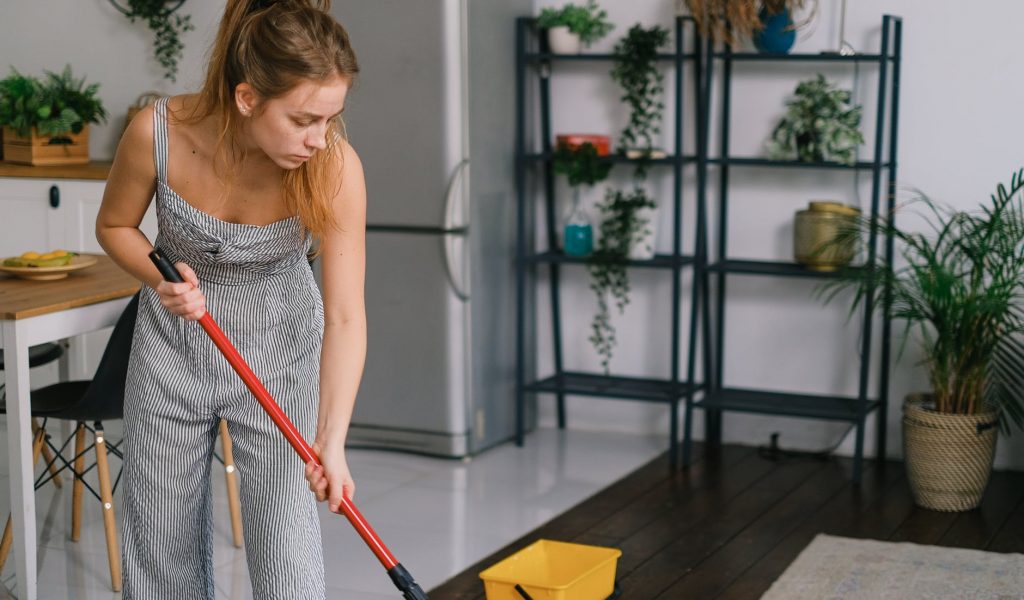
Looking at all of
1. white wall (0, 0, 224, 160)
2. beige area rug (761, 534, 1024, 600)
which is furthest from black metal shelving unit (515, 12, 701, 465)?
white wall (0, 0, 224, 160)

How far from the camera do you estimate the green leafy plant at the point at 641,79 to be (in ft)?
14.8

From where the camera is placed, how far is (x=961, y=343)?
3920 millimetres

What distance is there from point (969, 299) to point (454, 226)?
66.0 inches

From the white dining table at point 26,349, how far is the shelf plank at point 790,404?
218 cm

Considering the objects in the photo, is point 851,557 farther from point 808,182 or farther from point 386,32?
point 386,32

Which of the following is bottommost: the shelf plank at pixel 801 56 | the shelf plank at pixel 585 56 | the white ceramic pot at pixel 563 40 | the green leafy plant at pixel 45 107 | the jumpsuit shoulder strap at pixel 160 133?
the jumpsuit shoulder strap at pixel 160 133

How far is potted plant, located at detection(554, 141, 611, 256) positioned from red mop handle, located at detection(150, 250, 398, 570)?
276cm

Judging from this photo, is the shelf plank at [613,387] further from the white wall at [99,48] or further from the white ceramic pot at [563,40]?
the white wall at [99,48]

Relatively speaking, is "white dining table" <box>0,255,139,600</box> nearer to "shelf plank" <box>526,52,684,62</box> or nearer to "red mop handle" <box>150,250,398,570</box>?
"red mop handle" <box>150,250,398,570</box>

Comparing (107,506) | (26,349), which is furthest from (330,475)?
(107,506)

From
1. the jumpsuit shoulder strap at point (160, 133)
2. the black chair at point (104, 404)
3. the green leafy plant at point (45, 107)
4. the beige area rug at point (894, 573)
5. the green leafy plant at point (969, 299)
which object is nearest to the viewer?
the jumpsuit shoulder strap at point (160, 133)

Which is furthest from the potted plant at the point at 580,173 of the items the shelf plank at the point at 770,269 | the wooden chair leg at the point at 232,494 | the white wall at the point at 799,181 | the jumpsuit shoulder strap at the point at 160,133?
the jumpsuit shoulder strap at the point at 160,133

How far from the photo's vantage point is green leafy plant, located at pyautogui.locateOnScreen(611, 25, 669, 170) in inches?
177

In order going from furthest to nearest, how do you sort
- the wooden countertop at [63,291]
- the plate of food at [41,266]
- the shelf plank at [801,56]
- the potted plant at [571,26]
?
the potted plant at [571,26]
the shelf plank at [801,56]
the plate of food at [41,266]
the wooden countertop at [63,291]
